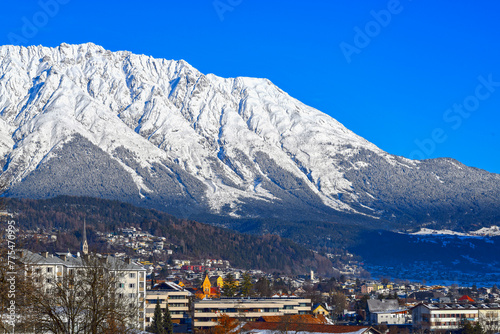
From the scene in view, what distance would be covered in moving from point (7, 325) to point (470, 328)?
7341cm

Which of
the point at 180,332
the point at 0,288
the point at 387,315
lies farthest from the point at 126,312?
the point at 387,315

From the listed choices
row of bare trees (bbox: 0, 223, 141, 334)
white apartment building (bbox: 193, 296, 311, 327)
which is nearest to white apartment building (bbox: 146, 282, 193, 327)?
white apartment building (bbox: 193, 296, 311, 327)

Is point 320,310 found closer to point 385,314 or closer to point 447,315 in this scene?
point 385,314

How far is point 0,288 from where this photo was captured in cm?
3712

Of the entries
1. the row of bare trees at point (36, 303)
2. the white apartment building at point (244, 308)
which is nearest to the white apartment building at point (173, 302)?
the white apartment building at point (244, 308)

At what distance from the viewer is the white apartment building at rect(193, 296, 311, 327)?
111125 mm

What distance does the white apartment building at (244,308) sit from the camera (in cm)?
11112

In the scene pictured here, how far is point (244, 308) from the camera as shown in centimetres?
11225

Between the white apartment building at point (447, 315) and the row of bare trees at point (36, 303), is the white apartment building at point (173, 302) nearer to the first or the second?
the white apartment building at point (447, 315)

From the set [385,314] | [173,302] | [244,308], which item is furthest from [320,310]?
[244,308]

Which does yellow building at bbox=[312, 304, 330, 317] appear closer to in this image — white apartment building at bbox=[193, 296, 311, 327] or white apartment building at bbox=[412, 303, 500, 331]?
white apartment building at bbox=[193, 296, 311, 327]

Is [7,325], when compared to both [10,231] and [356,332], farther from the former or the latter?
[356,332]


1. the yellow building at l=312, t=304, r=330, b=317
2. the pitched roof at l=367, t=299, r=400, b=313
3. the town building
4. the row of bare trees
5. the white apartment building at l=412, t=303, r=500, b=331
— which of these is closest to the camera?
the row of bare trees

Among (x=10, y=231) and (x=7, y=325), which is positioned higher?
(x=10, y=231)
